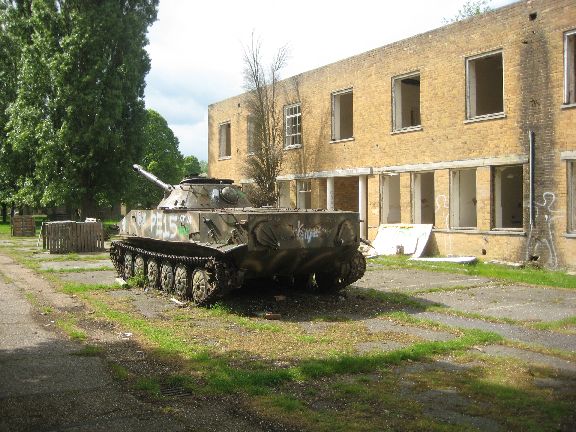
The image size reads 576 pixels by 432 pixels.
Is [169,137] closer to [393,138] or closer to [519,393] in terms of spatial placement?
[393,138]

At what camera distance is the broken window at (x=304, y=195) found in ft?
76.7

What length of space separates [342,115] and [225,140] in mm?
7276

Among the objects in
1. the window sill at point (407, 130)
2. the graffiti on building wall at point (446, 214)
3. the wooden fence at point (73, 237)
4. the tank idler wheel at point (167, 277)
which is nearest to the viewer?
the tank idler wheel at point (167, 277)

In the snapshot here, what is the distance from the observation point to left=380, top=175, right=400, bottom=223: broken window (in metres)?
19.9

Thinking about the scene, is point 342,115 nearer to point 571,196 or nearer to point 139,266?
point 571,196

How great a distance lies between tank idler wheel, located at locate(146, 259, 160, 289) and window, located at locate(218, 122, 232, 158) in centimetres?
1699

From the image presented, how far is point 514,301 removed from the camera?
10.7m

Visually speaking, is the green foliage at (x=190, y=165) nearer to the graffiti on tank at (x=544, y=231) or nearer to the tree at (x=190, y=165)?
the tree at (x=190, y=165)

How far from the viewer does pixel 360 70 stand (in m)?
20.4

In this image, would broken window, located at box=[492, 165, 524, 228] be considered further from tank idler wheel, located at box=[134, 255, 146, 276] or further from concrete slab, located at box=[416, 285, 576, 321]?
tank idler wheel, located at box=[134, 255, 146, 276]

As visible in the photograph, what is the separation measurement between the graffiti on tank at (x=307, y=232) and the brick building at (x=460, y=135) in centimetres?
733

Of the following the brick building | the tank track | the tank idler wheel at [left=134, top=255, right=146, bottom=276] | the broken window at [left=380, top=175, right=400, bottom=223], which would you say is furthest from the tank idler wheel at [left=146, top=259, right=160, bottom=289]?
the broken window at [left=380, top=175, right=400, bottom=223]

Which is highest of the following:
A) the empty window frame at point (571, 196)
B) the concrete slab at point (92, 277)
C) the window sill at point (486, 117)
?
the window sill at point (486, 117)

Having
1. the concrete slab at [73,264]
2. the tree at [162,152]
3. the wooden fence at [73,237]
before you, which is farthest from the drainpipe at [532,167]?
the tree at [162,152]
